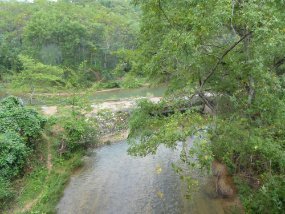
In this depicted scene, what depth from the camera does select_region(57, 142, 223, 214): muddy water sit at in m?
11.3

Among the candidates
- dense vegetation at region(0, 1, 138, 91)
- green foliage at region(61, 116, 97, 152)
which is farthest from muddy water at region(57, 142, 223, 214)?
dense vegetation at region(0, 1, 138, 91)

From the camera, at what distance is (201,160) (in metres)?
6.83

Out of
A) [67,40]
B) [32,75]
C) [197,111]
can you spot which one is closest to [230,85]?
[197,111]

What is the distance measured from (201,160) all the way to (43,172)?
940 cm

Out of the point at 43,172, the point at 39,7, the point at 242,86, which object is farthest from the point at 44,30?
the point at 242,86

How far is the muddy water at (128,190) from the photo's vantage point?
1128cm

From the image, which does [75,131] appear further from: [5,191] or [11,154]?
[5,191]

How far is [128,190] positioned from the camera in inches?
503

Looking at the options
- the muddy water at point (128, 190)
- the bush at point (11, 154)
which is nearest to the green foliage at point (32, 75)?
the muddy water at point (128, 190)

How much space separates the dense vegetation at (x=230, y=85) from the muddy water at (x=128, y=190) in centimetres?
262

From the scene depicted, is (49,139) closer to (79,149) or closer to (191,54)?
(79,149)

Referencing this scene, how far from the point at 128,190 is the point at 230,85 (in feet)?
20.1

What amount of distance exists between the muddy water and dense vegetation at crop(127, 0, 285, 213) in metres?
2.62

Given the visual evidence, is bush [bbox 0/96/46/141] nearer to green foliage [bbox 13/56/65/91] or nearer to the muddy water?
the muddy water
